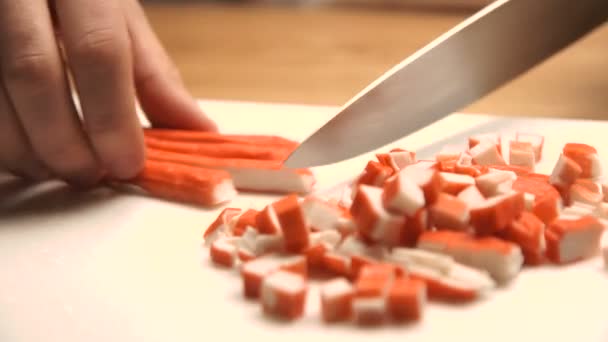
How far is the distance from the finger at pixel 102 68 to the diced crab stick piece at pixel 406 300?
53 centimetres

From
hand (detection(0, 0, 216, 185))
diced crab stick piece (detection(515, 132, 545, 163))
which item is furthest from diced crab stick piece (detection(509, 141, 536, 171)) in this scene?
hand (detection(0, 0, 216, 185))

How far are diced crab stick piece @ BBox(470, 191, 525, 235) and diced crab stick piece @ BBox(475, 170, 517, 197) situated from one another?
6 centimetres

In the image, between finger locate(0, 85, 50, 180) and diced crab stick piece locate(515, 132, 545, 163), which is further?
diced crab stick piece locate(515, 132, 545, 163)

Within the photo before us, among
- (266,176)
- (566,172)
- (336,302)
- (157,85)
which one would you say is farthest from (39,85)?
(566,172)

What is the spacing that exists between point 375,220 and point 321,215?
0.11m

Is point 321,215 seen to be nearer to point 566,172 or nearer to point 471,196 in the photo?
point 471,196

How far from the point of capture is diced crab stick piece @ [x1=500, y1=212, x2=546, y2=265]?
3.14ft

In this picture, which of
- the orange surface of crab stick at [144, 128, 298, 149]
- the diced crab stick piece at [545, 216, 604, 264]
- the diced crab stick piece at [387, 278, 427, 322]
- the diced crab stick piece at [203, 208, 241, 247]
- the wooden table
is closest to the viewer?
the diced crab stick piece at [387, 278, 427, 322]

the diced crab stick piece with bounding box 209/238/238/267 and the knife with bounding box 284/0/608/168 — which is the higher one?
the knife with bounding box 284/0/608/168

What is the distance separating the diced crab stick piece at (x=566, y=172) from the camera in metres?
1.08

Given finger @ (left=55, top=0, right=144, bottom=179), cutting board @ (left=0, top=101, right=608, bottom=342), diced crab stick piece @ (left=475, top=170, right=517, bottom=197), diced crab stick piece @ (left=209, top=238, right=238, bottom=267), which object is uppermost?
finger @ (left=55, top=0, right=144, bottom=179)

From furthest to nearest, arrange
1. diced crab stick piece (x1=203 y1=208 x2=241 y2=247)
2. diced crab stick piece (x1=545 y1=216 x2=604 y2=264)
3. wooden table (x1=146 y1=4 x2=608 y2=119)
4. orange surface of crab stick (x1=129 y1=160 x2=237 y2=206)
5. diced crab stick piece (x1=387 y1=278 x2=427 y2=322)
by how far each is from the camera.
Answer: wooden table (x1=146 y1=4 x2=608 y2=119) < orange surface of crab stick (x1=129 y1=160 x2=237 y2=206) < diced crab stick piece (x1=203 y1=208 x2=241 y2=247) < diced crab stick piece (x1=545 y1=216 x2=604 y2=264) < diced crab stick piece (x1=387 y1=278 x2=427 y2=322)

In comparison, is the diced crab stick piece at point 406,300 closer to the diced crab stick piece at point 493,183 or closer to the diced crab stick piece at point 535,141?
the diced crab stick piece at point 493,183

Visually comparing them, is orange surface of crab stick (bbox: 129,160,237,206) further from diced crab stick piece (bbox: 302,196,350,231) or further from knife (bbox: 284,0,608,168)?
diced crab stick piece (bbox: 302,196,350,231)
